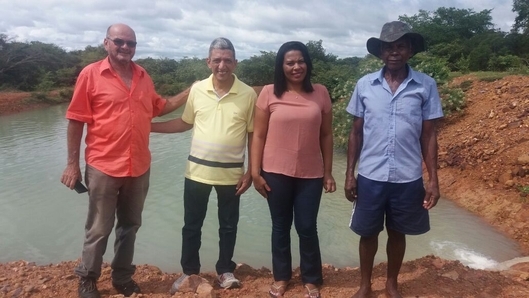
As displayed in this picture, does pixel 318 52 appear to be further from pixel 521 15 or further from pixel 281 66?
pixel 281 66

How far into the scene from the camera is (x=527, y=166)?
629 centimetres

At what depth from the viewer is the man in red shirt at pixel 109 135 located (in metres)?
2.87

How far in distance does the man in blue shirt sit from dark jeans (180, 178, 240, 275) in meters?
0.84

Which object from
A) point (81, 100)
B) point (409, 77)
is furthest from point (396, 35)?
point (81, 100)

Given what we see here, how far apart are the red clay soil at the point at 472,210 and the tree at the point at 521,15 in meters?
14.8

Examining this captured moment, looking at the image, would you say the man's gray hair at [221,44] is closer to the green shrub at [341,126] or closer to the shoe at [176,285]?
the shoe at [176,285]

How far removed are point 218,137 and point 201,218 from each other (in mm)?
602

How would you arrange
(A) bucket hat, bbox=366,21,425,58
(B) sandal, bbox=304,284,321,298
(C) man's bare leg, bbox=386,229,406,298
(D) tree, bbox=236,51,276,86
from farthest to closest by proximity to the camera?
(D) tree, bbox=236,51,276,86
(B) sandal, bbox=304,284,321,298
(C) man's bare leg, bbox=386,229,406,298
(A) bucket hat, bbox=366,21,425,58

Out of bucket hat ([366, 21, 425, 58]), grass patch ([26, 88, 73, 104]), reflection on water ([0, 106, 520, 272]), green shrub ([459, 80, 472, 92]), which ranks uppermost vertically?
bucket hat ([366, 21, 425, 58])

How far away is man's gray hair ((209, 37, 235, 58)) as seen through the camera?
9.76 feet

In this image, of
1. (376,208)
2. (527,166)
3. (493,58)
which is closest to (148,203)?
(376,208)

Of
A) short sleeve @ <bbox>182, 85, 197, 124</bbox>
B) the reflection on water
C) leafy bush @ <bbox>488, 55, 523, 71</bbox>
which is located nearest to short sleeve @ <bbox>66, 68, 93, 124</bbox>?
short sleeve @ <bbox>182, 85, 197, 124</bbox>

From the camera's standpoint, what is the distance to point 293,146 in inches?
111

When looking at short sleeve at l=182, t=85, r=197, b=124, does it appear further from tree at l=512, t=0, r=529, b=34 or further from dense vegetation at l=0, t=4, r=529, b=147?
tree at l=512, t=0, r=529, b=34
